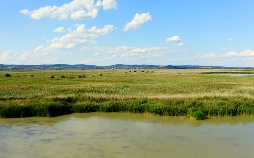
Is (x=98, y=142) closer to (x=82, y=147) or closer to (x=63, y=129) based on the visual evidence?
(x=82, y=147)

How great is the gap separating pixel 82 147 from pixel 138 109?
9.62 meters

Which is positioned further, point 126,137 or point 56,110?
point 56,110

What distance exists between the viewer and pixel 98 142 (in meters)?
14.8

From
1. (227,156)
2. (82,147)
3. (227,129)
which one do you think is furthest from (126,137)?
(227,129)

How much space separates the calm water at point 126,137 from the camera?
1314cm

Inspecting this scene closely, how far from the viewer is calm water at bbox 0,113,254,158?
13141mm

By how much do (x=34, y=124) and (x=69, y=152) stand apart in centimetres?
709

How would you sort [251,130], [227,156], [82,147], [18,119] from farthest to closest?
[18,119] < [251,130] < [82,147] < [227,156]

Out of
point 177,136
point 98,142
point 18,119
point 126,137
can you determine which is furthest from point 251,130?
point 18,119

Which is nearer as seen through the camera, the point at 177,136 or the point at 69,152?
the point at 69,152

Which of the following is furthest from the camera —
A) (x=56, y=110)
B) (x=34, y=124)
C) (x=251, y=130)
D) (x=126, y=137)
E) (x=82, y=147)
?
(x=56, y=110)

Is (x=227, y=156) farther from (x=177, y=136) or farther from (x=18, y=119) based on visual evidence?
(x=18, y=119)

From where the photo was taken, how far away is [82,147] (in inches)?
549

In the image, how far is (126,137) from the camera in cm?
1586
